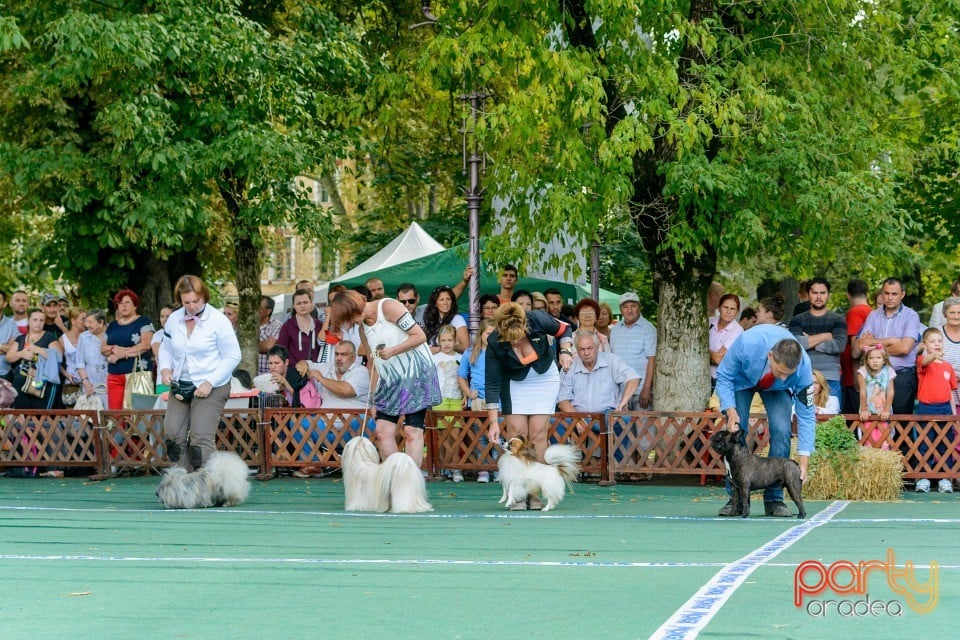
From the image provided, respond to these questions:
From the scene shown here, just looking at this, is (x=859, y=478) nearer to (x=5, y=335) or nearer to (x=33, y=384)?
(x=33, y=384)

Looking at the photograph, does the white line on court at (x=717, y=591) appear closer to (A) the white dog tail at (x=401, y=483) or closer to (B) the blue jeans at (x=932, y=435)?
(A) the white dog tail at (x=401, y=483)

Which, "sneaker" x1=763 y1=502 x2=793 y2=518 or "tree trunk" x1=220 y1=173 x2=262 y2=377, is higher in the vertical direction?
"tree trunk" x1=220 y1=173 x2=262 y2=377

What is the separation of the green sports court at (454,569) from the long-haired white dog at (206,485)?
19 cm

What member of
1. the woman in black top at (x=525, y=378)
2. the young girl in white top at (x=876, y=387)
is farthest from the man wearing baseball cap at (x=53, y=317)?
the young girl in white top at (x=876, y=387)

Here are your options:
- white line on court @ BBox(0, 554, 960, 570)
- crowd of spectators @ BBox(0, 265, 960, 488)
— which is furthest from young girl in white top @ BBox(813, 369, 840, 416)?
white line on court @ BBox(0, 554, 960, 570)

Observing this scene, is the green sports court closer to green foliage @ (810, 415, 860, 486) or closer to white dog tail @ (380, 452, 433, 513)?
white dog tail @ (380, 452, 433, 513)

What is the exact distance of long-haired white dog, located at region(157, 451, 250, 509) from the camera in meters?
12.2

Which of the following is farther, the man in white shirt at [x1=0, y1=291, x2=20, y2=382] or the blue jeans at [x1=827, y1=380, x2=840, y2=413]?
the man in white shirt at [x1=0, y1=291, x2=20, y2=382]

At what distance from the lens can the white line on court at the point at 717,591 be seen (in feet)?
20.6

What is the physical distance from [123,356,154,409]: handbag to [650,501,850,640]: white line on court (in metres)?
8.55

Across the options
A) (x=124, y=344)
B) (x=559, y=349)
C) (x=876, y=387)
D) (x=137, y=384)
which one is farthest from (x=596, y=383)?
(x=124, y=344)

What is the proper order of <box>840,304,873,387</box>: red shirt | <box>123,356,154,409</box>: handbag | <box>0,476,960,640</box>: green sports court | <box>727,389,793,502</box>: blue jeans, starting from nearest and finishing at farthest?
<box>0,476,960,640</box>: green sports court, <box>727,389,793,502</box>: blue jeans, <box>840,304,873,387</box>: red shirt, <box>123,356,154,409</box>: handbag

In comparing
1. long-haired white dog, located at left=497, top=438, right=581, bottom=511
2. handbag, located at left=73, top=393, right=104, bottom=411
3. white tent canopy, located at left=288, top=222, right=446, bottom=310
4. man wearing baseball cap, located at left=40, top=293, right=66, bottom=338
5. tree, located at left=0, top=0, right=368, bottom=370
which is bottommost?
long-haired white dog, located at left=497, top=438, right=581, bottom=511

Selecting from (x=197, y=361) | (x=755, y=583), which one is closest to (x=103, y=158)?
(x=197, y=361)
